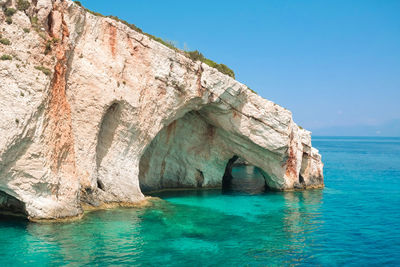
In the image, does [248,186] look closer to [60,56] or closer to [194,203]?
[194,203]

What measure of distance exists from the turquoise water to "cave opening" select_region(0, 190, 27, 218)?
114 centimetres

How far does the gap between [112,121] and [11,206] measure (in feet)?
25.4

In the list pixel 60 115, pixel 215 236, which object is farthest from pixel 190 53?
pixel 215 236

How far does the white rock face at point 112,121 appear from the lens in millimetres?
16938

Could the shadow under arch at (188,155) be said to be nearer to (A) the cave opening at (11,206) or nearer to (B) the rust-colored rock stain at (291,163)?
(B) the rust-colored rock stain at (291,163)

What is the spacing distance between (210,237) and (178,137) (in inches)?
601

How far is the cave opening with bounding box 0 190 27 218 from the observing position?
18484mm

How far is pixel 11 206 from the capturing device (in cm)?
1875

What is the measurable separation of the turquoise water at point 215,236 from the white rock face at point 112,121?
7.41ft

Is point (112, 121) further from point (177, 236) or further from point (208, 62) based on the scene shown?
point (208, 62)

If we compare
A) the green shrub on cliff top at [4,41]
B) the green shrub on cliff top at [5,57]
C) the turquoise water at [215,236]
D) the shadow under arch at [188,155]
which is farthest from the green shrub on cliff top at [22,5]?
the shadow under arch at [188,155]

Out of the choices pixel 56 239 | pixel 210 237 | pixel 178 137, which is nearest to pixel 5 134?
pixel 56 239

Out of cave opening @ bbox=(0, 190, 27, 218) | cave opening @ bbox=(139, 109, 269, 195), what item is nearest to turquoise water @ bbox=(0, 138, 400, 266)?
cave opening @ bbox=(0, 190, 27, 218)

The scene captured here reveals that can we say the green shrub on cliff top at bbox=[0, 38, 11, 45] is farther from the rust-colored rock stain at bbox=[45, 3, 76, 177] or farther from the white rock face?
the rust-colored rock stain at bbox=[45, 3, 76, 177]
